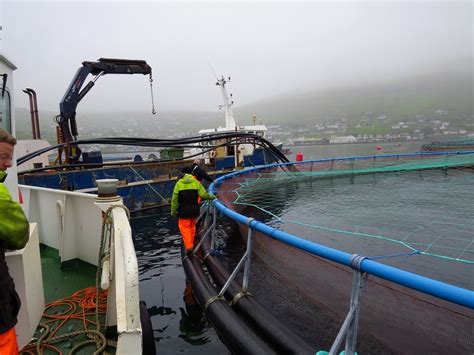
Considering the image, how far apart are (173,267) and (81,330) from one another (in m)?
4.70

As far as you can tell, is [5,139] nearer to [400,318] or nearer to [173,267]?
[400,318]

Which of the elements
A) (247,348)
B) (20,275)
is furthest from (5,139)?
(247,348)

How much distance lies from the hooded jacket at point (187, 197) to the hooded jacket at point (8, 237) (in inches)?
162

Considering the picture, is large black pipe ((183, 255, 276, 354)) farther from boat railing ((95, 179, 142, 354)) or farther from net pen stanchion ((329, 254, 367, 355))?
boat railing ((95, 179, 142, 354))

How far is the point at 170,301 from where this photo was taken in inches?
247

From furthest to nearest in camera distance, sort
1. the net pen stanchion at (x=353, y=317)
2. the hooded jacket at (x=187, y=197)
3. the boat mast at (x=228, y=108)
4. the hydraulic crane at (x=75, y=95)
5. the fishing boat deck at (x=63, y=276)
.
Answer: the boat mast at (x=228, y=108) < the hydraulic crane at (x=75, y=95) < the hooded jacket at (x=187, y=197) < the fishing boat deck at (x=63, y=276) < the net pen stanchion at (x=353, y=317)

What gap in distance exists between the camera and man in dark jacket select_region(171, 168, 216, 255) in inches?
244

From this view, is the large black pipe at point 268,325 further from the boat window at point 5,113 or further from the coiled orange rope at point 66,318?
the boat window at point 5,113

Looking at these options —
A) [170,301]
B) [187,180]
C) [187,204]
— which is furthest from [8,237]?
[170,301]

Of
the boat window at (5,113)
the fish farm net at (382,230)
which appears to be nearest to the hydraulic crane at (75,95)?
the fish farm net at (382,230)

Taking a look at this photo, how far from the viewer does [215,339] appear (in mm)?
4957

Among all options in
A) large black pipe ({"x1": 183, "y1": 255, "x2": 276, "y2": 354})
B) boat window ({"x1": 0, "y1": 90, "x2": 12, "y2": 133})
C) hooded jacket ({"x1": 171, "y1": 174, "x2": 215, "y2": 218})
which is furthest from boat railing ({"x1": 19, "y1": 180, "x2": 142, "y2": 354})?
hooded jacket ({"x1": 171, "y1": 174, "x2": 215, "y2": 218})

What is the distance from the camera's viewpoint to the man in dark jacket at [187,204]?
6.20 meters

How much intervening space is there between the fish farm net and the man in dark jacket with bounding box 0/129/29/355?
2.36m
